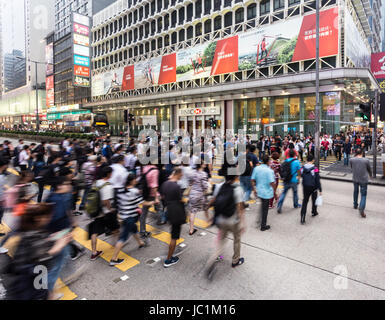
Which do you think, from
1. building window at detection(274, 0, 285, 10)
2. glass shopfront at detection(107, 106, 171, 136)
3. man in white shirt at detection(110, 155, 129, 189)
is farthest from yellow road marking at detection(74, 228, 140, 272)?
glass shopfront at detection(107, 106, 171, 136)

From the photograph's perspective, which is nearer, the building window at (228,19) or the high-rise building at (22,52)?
the building window at (228,19)

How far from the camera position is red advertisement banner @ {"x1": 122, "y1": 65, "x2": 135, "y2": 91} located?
41719mm

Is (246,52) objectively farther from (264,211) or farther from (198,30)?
(264,211)

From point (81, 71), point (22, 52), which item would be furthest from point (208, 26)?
point (22, 52)

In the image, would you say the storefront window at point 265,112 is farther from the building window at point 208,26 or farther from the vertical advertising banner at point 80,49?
the vertical advertising banner at point 80,49

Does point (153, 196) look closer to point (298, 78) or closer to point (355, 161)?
point (355, 161)

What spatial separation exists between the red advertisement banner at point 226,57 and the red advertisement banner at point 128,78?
661 inches

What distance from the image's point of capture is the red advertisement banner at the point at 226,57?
28828mm

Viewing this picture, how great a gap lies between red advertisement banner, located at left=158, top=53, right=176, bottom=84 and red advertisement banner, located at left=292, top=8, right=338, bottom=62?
17.1 m

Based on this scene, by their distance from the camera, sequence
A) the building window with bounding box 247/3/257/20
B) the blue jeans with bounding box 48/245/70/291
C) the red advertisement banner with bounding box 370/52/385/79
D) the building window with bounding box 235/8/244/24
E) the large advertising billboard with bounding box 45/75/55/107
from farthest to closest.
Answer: the large advertising billboard with bounding box 45/75/55/107 → the red advertisement banner with bounding box 370/52/385/79 → the building window with bounding box 235/8/244/24 → the building window with bounding box 247/3/257/20 → the blue jeans with bounding box 48/245/70/291

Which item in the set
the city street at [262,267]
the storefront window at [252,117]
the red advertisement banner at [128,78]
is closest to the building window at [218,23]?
the storefront window at [252,117]

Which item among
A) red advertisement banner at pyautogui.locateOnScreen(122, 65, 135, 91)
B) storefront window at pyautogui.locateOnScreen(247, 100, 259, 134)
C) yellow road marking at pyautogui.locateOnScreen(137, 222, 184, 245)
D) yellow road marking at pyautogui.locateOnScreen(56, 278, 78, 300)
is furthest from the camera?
red advertisement banner at pyautogui.locateOnScreen(122, 65, 135, 91)

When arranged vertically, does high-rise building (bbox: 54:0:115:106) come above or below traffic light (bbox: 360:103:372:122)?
above

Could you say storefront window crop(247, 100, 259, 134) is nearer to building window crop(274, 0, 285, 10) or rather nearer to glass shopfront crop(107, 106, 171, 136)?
building window crop(274, 0, 285, 10)
